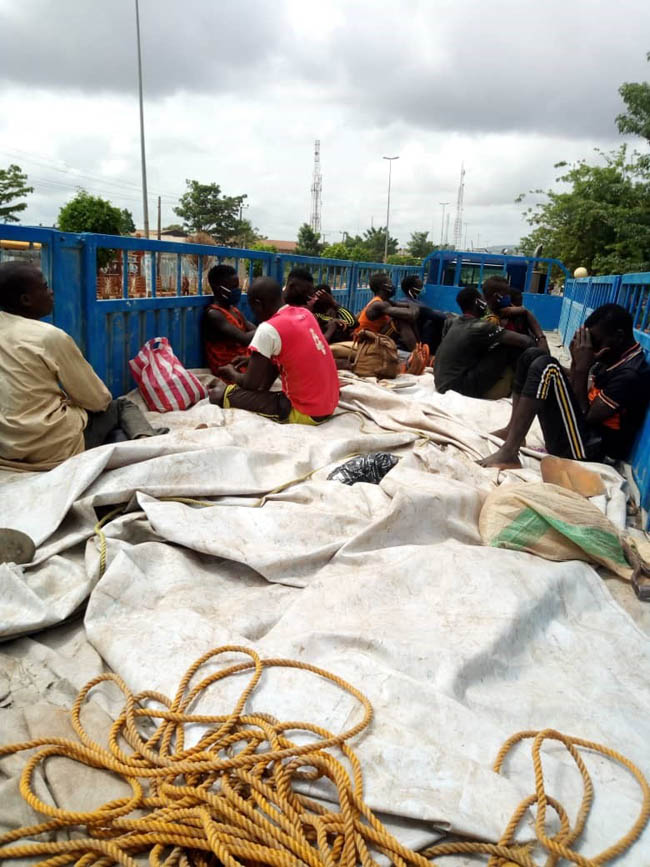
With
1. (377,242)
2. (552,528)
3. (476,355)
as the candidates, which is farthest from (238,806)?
(377,242)

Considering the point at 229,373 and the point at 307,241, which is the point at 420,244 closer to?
the point at 307,241

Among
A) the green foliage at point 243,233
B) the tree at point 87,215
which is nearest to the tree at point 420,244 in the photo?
the green foliage at point 243,233

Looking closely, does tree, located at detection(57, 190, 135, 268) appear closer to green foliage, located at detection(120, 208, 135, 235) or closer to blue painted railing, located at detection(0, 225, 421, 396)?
green foliage, located at detection(120, 208, 135, 235)

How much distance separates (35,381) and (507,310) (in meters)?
4.33

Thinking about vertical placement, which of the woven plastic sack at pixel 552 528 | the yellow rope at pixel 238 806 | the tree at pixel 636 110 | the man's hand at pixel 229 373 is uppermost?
the tree at pixel 636 110

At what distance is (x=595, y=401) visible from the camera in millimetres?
3863

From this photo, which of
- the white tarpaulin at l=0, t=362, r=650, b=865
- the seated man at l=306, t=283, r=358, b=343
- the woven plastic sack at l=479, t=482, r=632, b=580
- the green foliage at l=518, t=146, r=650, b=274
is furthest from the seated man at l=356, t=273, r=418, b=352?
the green foliage at l=518, t=146, r=650, b=274

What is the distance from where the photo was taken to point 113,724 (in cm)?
170

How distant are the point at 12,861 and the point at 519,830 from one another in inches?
44.9

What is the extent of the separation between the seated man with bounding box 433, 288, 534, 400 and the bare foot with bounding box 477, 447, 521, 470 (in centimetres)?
167

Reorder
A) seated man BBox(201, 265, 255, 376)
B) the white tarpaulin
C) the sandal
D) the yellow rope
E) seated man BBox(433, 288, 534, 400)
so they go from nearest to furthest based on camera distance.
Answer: the yellow rope
the white tarpaulin
the sandal
seated man BBox(433, 288, 534, 400)
seated man BBox(201, 265, 255, 376)

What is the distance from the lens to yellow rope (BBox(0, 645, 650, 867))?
1348 millimetres

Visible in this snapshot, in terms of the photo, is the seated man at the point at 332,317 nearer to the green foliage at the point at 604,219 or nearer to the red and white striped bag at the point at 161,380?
the red and white striped bag at the point at 161,380

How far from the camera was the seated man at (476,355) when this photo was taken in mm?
5195
